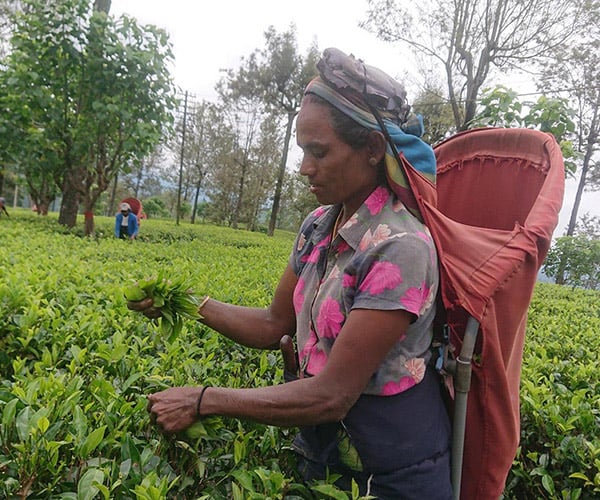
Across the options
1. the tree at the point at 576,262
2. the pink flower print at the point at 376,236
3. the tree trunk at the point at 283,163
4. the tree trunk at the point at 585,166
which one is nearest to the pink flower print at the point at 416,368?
the pink flower print at the point at 376,236

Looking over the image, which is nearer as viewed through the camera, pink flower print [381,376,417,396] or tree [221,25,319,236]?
pink flower print [381,376,417,396]

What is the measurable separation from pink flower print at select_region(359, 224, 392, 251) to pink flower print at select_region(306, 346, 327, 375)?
12.5 inches

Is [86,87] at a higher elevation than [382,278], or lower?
higher

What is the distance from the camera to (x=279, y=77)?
2342 centimetres

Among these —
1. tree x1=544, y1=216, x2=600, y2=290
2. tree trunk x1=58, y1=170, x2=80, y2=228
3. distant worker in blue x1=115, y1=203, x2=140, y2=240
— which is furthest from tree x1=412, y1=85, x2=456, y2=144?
tree trunk x1=58, y1=170, x2=80, y2=228

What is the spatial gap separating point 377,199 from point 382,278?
28 centimetres

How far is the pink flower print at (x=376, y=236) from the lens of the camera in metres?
1.18

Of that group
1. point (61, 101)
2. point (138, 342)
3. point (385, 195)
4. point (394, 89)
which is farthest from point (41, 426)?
point (61, 101)

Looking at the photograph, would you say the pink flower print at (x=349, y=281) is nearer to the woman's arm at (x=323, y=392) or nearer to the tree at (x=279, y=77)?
the woman's arm at (x=323, y=392)

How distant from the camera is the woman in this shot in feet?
3.64

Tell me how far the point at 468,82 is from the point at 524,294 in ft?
39.2

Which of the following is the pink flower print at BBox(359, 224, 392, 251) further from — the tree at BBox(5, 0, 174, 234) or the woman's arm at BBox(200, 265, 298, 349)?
the tree at BBox(5, 0, 174, 234)

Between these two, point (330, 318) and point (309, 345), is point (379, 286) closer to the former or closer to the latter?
point (330, 318)

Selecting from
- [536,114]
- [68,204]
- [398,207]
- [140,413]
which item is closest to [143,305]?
[140,413]
